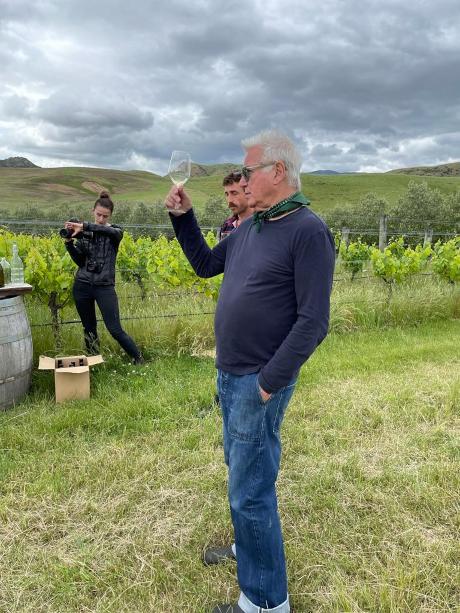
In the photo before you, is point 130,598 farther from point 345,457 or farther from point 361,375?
point 361,375

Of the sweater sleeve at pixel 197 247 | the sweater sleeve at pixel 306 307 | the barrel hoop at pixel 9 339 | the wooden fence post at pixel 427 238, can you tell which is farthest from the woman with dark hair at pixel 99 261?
the wooden fence post at pixel 427 238

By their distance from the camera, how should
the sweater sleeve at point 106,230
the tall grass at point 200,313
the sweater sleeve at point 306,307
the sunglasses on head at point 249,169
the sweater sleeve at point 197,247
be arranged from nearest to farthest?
1. the sweater sleeve at point 306,307
2. the sunglasses on head at point 249,169
3. the sweater sleeve at point 197,247
4. the sweater sleeve at point 106,230
5. the tall grass at point 200,313

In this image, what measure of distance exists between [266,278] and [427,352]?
4.60m

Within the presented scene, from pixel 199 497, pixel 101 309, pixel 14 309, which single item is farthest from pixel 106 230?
pixel 199 497

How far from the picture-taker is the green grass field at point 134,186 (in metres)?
55.0

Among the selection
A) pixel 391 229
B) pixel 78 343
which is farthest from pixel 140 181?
pixel 78 343

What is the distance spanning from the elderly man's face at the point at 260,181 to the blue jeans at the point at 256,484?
667 mm

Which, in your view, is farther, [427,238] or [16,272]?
[427,238]

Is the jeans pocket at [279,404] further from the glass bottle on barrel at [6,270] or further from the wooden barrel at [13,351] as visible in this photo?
the glass bottle on barrel at [6,270]

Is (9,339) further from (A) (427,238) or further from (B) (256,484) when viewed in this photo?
(A) (427,238)

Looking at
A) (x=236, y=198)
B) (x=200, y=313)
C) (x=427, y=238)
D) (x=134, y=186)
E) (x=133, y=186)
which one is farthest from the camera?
(x=134, y=186)

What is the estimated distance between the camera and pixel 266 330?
178 centimetres

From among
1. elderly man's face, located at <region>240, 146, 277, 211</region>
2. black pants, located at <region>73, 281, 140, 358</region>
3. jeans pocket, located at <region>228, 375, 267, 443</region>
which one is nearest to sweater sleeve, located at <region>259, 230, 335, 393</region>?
jeans pocket, located at <region>228, 375, 267, 443</region>

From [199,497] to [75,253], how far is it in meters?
2.66
